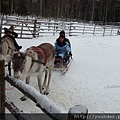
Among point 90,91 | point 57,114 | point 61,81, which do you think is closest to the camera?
point 57,114

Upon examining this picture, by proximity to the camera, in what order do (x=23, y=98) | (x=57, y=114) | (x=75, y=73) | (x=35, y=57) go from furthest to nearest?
(x=75, y=73) → (x=23, y=98) → (x=35, y=57) → (x=57, y=114)

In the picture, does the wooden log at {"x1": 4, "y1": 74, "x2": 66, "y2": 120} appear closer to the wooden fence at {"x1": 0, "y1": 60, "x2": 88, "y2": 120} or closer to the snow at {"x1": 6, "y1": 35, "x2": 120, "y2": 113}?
the wooden fence at {"x1": 0, "y1": 60, "x2": 88, "y2": 120}

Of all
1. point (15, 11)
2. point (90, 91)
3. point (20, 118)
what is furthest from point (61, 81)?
point (15, 11)

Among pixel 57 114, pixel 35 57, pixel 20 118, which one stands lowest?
pixel 20 118

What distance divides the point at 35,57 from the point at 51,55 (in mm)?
1146

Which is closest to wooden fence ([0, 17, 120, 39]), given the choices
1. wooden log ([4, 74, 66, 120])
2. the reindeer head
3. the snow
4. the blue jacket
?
the blue jacket

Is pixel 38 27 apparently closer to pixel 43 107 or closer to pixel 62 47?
pixel 62 47

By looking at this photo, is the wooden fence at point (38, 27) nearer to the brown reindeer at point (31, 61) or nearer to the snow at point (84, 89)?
the snow at point (84, 89)

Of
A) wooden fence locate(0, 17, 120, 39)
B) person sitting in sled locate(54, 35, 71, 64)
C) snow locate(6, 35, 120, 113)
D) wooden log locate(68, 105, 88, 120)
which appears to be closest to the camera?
wooden log locate(68, 105, 88, 120)

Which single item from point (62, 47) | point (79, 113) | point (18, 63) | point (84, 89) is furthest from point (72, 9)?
point (79, 113)

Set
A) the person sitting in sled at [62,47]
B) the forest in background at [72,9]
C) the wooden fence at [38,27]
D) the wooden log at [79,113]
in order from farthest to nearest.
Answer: the forest in background at [72,9] → the wooden fence at [38,27] → the person sitting in sled at [62,47] → the wooden log at [79,113]

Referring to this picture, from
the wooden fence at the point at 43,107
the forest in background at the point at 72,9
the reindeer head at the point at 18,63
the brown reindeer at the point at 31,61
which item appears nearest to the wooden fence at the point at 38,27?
the brown reindeer at the point at 31,61

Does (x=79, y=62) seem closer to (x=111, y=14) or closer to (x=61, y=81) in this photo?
(x=61, y=81)

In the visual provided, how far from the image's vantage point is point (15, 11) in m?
40.8
